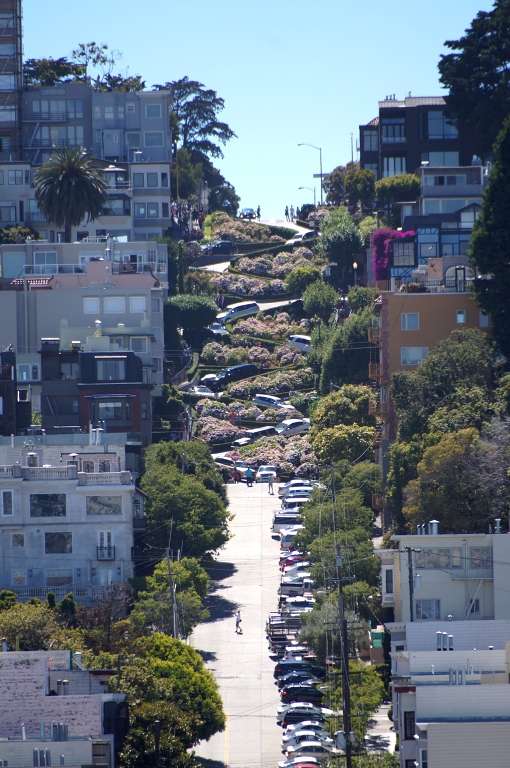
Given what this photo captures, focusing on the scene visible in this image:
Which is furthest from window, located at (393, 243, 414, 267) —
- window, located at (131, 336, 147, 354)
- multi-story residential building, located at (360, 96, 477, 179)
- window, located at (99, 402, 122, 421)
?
window, located at (99, 402, 122, 421)

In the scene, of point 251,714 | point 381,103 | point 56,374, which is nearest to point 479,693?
point 251,714

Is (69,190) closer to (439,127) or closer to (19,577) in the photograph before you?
(439,127)

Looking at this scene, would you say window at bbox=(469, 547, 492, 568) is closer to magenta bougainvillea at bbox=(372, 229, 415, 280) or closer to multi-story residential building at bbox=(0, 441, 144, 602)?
multi-story residential building at bbox=(0, 441, 144, 602)

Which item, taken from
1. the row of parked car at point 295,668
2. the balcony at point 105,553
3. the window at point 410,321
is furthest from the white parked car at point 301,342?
the balcony at point 105,553

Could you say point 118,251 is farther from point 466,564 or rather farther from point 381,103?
point 466,564

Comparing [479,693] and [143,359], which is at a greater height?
[143,359]

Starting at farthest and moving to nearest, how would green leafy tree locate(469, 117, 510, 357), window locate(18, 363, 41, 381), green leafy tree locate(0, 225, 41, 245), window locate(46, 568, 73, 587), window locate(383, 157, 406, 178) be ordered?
window locate(383, 157, 406, 178) < green leafy tree locate(0, 225, 41, 245) < window locate(18, 363, 41, 381) < green leafy tree locate(469, 117, 510, 357) < window locate(46, 568, 73, 587)
